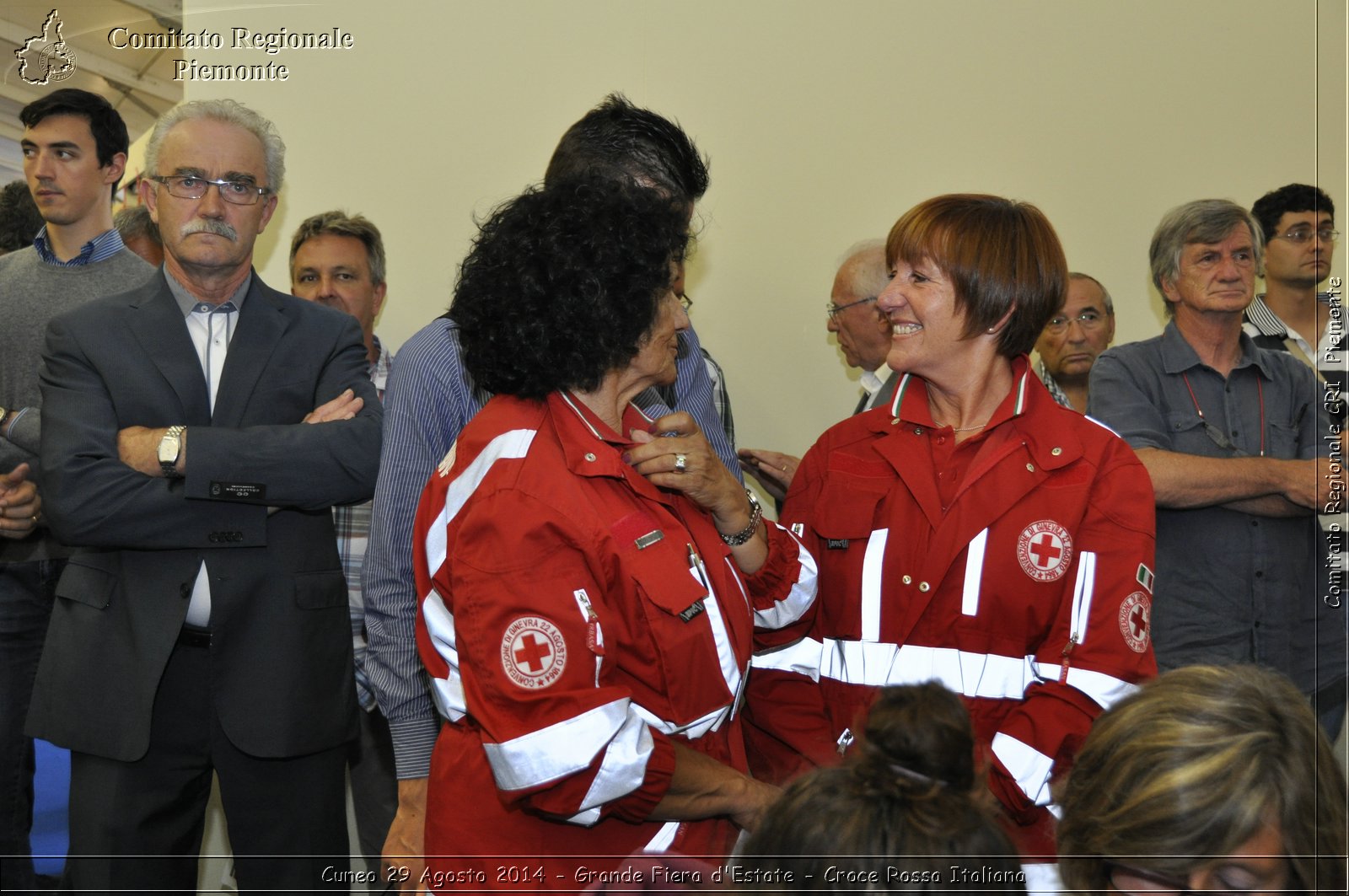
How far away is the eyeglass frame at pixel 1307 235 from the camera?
3.72 m

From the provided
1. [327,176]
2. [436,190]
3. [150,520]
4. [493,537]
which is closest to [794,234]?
[436,190]

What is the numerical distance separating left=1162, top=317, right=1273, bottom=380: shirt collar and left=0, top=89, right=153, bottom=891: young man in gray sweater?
3064mm

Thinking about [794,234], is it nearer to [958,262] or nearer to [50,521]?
[958,262]

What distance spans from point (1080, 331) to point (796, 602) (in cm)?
220

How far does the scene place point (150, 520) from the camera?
96.7 inches

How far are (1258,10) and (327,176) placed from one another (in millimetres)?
3341

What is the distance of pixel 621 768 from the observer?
159 cm

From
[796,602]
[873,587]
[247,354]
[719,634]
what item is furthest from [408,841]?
[247,354]

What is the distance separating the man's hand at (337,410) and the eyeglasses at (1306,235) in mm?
3074

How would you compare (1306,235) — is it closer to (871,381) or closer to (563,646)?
(871,381)

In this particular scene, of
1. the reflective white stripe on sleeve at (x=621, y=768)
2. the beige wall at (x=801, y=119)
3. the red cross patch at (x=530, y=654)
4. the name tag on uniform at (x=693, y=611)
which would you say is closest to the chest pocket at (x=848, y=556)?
the name tag on uniform at (x=693, y=611)

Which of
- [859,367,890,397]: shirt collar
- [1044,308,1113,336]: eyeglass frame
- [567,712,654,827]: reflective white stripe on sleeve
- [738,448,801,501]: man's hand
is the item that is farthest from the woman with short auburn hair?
[1044,308,1113,336]: eyeglass frame

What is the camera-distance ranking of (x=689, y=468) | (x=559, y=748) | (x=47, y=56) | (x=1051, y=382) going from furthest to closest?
(x=1051, y=382), (x=47, y=56), (x=689, y=468), (x=559, y=748)

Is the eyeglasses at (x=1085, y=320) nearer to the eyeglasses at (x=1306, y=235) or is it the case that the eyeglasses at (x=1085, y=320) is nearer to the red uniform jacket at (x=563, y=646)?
the eyeglasses at (x=1306, y=235)
